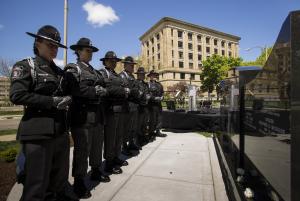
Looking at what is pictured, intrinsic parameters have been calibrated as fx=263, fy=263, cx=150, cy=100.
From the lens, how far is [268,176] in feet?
9.68

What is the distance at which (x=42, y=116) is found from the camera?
2.95 m

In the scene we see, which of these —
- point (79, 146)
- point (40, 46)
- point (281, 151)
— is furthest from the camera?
point (79, 146)

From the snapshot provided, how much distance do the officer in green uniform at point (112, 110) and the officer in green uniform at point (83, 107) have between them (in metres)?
0.66

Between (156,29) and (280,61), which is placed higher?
(156,29)

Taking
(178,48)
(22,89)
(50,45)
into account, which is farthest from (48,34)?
(178,48)

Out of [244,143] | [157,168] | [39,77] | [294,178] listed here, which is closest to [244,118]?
[244,143]

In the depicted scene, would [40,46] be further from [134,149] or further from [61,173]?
[134,149]

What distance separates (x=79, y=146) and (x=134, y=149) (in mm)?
3278

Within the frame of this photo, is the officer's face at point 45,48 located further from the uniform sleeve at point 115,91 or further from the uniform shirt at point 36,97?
the uniform sleeve at point 115,91

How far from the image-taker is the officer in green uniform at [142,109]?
729 cm

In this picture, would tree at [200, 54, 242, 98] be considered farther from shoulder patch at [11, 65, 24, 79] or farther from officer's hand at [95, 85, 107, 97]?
shoulder patch at [11, 65, 24, 79]

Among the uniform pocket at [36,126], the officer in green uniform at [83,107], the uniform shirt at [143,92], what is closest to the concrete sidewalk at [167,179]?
the officer in green uniform at [83,107]

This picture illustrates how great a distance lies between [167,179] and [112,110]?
1.61 meters

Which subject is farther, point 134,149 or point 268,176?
point 134,149
